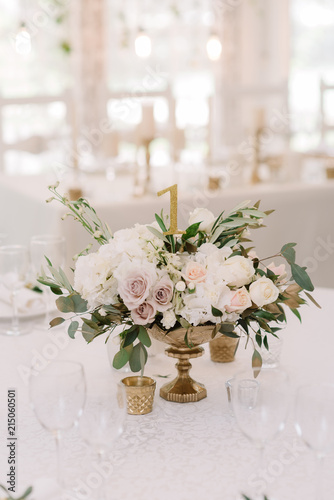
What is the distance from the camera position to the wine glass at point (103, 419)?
913 millimetres

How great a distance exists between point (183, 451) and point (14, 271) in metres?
0.65

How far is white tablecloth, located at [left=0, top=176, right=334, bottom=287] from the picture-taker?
8.90 ft

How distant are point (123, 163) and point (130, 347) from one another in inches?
101

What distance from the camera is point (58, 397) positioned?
0.94 metres

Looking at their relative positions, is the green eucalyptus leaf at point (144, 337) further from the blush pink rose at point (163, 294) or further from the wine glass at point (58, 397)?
the wine glass at point (58, 397)

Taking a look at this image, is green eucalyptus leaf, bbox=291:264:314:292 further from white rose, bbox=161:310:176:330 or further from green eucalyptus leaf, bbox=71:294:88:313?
green eucalyptus leaf, bbox=71:294:88:313

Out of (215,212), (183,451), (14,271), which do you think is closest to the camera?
(183,451)

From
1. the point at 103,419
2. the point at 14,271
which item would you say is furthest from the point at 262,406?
the point at 14,271

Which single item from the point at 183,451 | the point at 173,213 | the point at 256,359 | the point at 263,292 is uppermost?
the point at 173,213

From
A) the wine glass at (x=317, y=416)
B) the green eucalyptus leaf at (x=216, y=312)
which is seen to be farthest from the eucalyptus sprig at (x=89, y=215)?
the wine glass at (x=317, y=416)

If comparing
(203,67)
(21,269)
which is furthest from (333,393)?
(203,67)

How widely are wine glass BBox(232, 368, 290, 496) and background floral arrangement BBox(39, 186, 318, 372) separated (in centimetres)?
22

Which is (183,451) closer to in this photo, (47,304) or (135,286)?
(135,286)

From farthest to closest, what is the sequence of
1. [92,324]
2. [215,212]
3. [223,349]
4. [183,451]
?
[215,212] → [223,349] → [92,324] → [183,451]
